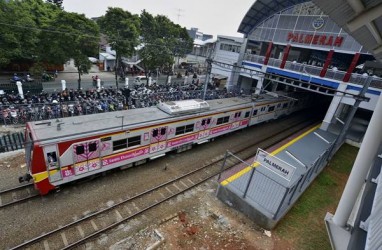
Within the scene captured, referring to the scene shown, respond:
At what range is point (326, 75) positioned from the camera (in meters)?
23.2

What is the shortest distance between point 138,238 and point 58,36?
2188 centimetres

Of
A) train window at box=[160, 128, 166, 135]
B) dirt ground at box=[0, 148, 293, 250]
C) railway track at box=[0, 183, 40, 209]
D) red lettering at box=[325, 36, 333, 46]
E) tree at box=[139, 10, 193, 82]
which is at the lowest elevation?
railway track at box=[0, 183, 40, 209]

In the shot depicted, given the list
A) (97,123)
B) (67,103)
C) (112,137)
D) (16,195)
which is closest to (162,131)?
(112,137)

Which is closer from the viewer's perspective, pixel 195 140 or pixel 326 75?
pixel 195 140

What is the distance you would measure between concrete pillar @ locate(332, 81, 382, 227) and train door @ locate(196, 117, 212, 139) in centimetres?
888

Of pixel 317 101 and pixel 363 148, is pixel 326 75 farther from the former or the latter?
pixel 363 148

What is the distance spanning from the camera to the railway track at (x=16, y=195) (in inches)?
377

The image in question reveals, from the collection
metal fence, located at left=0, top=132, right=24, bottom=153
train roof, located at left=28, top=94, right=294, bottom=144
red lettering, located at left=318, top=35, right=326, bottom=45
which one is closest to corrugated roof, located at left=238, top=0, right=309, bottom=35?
→ red lettering, located at left=318, top=35, right=326, bottom=45

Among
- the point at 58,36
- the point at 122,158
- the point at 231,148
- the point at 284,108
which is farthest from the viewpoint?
the point at 284,108

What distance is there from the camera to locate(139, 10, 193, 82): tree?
30.1 meters

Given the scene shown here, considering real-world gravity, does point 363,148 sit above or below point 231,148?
above

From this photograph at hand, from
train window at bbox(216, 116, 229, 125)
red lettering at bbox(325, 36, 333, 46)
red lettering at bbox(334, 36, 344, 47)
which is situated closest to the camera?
train window at bbox(216, 116, 229, 125)

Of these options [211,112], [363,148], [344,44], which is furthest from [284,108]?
[363,148]

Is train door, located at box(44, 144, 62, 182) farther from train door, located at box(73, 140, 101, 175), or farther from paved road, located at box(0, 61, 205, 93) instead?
paved road, located at box(0, 61, 205, 93)
